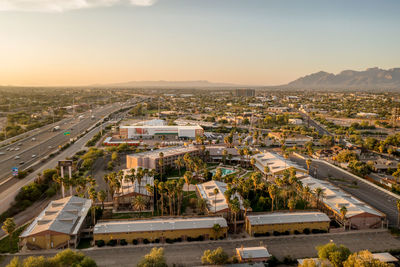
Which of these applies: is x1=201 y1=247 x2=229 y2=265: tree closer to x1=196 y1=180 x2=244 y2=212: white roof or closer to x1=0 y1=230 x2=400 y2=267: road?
x1=0 y1=230 x2=400 y2=267: road

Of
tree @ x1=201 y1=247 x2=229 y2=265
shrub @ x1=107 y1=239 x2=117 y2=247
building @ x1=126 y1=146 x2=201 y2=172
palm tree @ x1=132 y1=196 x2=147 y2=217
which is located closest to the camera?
tree @ x1=201 y1=247 x2=229 y2=265

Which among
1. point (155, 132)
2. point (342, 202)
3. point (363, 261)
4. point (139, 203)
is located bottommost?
point (342, 202)

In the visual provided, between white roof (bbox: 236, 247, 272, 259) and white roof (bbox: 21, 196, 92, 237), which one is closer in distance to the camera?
white roof (bbox: 236, 247, 272, 259)

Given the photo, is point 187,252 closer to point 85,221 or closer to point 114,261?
point 114,261

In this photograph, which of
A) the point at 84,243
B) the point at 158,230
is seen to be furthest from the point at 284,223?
the point at 84,243

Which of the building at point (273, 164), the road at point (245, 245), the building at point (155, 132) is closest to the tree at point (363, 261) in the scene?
the road at point (245, 245)

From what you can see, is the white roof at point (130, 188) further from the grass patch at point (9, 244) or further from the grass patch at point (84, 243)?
the grass patch at point (9, 244)

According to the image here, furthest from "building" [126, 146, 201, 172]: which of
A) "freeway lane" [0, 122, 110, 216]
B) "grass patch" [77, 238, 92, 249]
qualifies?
"grass patch" [77, 238, 92, 249]

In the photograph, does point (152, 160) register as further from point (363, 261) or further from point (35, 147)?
point (363, 261)
